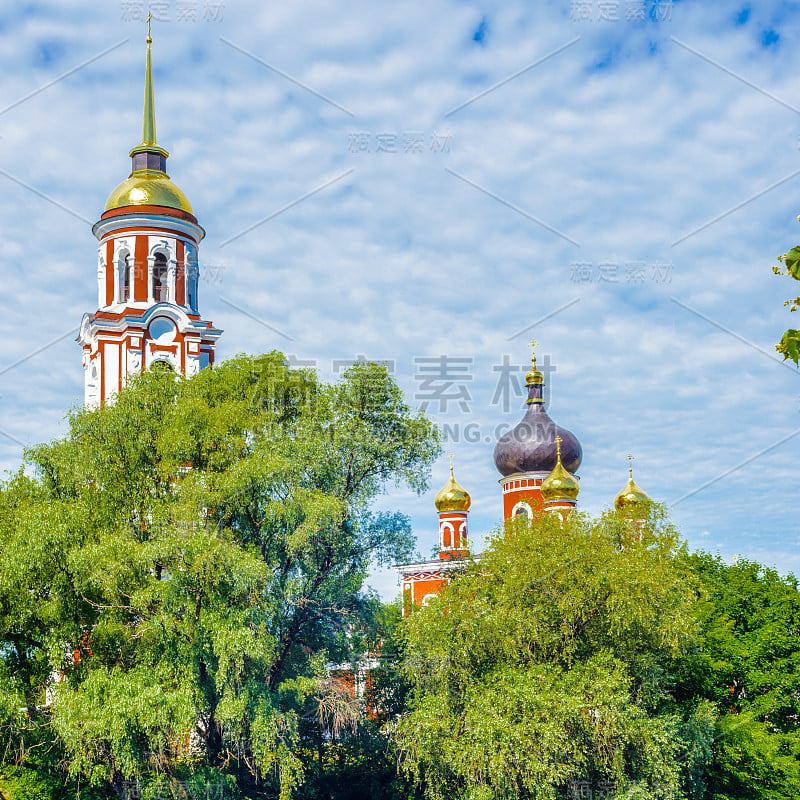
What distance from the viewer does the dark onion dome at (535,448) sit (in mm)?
37906

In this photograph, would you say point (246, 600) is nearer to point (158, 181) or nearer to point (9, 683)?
point (9, 683)

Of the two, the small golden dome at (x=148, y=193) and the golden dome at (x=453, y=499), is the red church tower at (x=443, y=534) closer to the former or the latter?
the golden dome at (x=453, y=499)

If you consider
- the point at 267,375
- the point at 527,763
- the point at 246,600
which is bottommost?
the point at 527,763

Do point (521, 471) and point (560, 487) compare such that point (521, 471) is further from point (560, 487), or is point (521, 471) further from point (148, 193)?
point (148, 193)

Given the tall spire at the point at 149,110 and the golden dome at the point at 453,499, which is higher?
the tall spire at the point at 149,110

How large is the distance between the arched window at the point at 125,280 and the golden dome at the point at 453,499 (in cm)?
1429

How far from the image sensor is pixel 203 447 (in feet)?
66.1

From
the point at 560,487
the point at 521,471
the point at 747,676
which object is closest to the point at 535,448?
the point at 521,471

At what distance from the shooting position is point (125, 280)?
29.1m

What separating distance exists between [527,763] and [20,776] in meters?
9.76

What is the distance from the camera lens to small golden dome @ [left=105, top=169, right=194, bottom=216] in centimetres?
2903

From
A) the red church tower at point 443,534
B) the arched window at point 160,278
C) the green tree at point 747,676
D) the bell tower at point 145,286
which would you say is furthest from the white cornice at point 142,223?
the green tree at point 747,676

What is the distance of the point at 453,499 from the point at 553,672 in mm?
A: 17835

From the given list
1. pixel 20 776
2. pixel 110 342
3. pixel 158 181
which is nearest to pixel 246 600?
pixel 20 776
